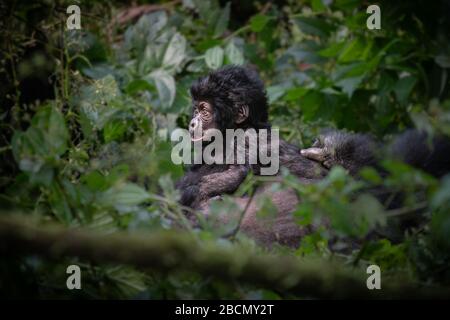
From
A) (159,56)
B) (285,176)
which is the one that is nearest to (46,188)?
(285,176)

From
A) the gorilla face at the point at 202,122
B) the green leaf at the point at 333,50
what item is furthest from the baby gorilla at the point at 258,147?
the green leaf at the point at 333,50

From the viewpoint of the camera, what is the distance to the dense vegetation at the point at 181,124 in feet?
9.56

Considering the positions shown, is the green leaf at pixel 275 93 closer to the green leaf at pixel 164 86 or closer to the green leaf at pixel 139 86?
the green leaf at pixel 164 86

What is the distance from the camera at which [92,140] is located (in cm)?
525

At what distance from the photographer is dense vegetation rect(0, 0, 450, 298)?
2914mm

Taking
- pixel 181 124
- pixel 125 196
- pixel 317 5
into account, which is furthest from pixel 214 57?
pixel 125 196

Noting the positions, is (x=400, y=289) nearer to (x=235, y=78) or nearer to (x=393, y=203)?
(x=393, y=203)

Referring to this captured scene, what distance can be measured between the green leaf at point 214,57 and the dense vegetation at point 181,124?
0.04 feet

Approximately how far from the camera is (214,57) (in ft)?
22.5

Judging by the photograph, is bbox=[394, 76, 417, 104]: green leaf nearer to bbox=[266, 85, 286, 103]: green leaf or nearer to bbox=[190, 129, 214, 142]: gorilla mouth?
bbox=[266, 85, 286, 103]: green leaf

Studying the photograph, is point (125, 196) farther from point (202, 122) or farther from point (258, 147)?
point (202, 122)
